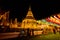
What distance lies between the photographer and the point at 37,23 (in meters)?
30.8

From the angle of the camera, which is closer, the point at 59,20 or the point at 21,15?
the point at 59,20

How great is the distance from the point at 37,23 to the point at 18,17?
651 cm

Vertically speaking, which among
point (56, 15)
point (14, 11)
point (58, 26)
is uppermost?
point (14, 11)

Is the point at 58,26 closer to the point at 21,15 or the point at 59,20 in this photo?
the point at 59,20

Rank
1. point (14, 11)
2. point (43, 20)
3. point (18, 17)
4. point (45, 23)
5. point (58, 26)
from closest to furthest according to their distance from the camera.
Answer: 1. point (58, 26)
2. point (45, 23)
3. point (43, 20)
4. point (14, 11)
5. point (18, 17)

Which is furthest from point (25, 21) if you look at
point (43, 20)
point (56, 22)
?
point (56, 22)

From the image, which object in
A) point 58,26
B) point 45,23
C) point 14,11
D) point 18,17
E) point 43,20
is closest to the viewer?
point 58,26

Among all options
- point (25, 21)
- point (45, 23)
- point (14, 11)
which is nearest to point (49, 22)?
point (45, 23)

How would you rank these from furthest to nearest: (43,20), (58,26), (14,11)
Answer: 1. (14,11)
2. (43,20)
3. (58,26)

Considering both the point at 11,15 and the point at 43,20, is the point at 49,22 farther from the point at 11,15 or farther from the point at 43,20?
the point at 11,15

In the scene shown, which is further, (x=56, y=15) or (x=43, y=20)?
(x=43, y=20)

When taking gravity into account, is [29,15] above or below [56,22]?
above

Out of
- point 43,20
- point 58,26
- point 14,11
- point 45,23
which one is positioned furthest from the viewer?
point 14,11

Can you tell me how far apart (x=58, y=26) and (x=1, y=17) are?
41.6 ft
